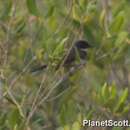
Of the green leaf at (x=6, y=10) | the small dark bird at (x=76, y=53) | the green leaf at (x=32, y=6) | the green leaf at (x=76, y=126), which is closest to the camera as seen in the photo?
the green leaf at (x=76, y=126)

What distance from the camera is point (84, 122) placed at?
2.37 metres

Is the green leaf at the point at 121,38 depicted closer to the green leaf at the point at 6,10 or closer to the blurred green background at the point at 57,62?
the blurred green background at the point at 57,62

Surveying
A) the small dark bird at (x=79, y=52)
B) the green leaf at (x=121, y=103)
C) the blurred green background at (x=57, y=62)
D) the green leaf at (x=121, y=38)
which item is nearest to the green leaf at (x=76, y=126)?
the blurred green background at (x=57, y=62)

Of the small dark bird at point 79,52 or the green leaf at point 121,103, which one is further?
the small dark bird at point 79,52

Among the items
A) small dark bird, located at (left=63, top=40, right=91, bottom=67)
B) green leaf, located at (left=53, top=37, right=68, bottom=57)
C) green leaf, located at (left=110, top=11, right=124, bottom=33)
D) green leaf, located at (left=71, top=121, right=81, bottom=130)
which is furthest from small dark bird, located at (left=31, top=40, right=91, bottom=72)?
green leaf, located at (left=71, top=121, right=81, bottom=130)

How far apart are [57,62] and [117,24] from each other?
39 cm

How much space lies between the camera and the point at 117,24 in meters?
2.58

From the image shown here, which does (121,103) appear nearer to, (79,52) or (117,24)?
(117,24)

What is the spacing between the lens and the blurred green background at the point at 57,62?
2355 mm

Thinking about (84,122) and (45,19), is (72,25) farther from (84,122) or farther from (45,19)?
(84,122)

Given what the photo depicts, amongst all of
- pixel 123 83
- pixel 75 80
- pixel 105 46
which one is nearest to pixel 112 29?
pixel 105 46

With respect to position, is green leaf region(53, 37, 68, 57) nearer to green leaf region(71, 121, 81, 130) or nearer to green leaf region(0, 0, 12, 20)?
green leaf region(71, 121, 81, 130)

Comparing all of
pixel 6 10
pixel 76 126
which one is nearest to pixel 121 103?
pixel 76 126

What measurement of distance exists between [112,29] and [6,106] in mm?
628
